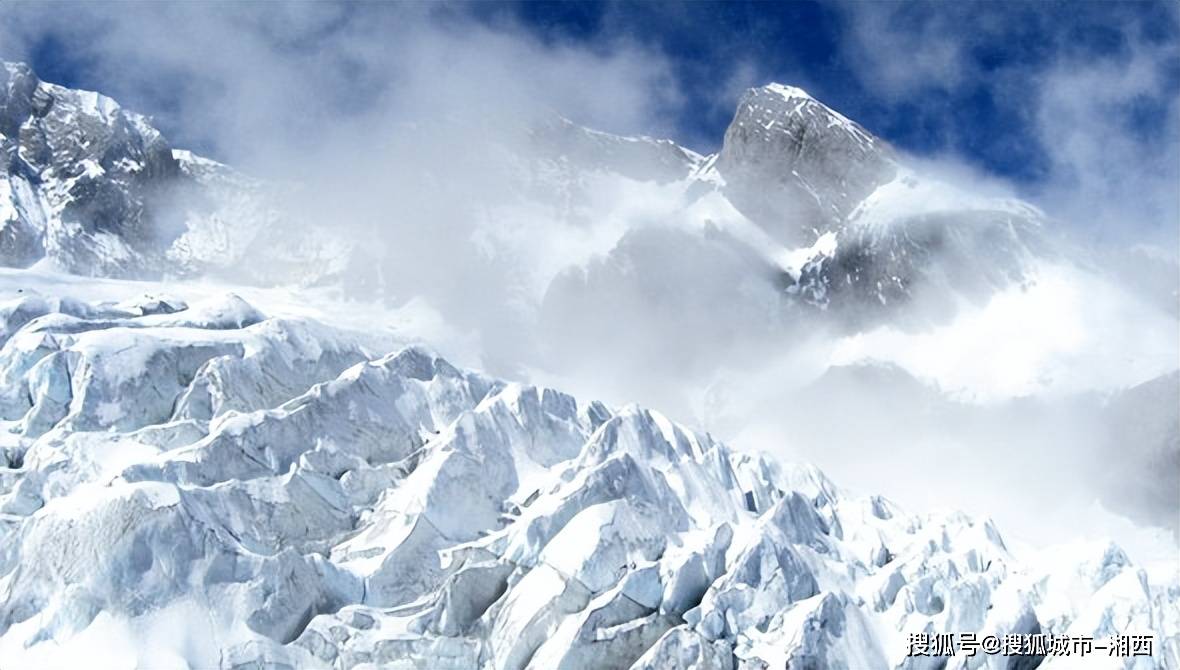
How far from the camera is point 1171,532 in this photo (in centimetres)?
17688

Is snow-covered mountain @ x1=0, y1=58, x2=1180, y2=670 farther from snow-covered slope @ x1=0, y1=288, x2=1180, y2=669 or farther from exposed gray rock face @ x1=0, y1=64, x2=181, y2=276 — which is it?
exposed gray rock face @ x1=0, y1=64, x2=181, y2=276

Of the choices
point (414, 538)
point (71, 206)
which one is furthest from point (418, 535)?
point (71, 206)

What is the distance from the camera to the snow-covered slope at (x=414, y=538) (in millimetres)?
53156

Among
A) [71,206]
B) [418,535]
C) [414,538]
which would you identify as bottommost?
[414,538]

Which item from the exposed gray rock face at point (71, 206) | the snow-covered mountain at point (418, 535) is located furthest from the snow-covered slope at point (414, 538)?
the exposed gray rock face at point (71, 206)

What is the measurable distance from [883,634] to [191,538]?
30554 millimetres

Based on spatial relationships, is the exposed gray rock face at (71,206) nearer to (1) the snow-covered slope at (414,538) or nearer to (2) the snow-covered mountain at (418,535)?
(2) the snow-covered mountain at (418,535)

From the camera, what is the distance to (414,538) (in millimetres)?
59750

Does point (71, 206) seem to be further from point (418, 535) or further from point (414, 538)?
point (414, 538)

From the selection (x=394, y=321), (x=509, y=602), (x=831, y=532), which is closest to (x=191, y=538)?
(x=509, y=602)

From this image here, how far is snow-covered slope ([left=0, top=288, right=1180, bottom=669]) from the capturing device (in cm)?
5316

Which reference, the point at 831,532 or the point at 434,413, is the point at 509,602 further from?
the point at 831,532

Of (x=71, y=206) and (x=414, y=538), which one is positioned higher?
(x=71, y=206)

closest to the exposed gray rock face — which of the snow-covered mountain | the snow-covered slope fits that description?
the snow-covered mountain
